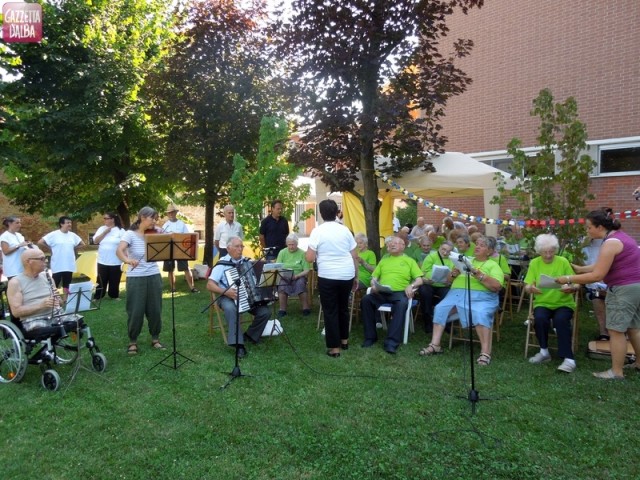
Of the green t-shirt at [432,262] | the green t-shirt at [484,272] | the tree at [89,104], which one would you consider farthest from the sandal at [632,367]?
the tree at [89,104]

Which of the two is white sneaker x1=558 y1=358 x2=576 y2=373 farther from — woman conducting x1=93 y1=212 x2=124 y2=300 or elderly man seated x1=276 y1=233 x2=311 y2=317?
woman conducting x1=93 y1=212 x2=124 y2=300

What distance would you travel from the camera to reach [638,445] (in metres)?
3.45

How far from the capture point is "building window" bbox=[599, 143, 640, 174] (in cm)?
1011

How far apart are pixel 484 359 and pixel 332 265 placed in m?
1.93

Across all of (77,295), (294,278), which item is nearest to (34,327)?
(77,295)

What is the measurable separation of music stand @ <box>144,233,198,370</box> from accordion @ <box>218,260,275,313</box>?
2.20 feet

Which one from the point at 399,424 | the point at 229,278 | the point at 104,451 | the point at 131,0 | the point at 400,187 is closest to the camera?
the point at 104,451

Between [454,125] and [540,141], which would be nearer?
[540,141]

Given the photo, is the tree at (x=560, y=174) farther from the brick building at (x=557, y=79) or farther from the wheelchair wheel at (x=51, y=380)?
the wheelchair wheel at (x=51, y=380)

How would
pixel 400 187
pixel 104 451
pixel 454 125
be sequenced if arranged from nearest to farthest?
1. pixel 104 451
2. pixel 400 187
3. pixel 454 125

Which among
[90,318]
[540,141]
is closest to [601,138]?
[540,141]

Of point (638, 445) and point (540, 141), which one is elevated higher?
point (540, 141)

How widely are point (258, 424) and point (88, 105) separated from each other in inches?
422

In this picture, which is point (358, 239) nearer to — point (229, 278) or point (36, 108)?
point (229, 278)
